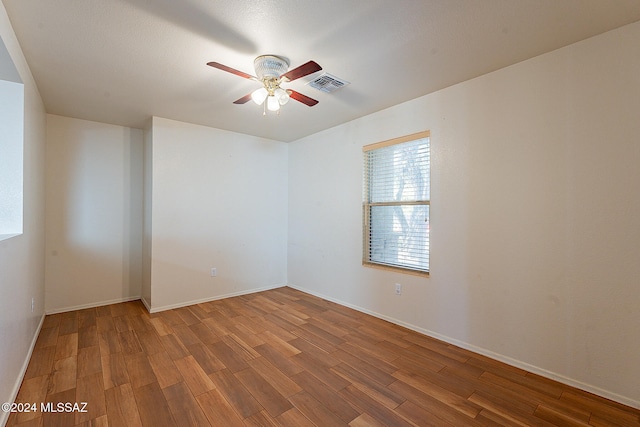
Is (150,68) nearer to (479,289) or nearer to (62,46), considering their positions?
(62,46)

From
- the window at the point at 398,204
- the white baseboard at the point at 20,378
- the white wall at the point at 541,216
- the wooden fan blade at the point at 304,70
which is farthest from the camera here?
the window at the point at 398,204

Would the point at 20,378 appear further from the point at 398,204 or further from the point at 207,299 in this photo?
the point at 398,204

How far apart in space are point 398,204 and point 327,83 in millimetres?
1568

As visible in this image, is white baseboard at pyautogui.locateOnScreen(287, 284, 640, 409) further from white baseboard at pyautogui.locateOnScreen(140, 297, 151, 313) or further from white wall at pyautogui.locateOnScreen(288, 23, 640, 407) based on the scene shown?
white baseboard at pyautogui.locateOnScreen(140, 297, 151, 313)

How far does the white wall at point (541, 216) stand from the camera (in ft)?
6.34

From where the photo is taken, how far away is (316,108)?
3.42m

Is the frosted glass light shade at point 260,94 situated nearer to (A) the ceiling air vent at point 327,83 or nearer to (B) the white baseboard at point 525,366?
(A) the ceiling air vent at point 327,83

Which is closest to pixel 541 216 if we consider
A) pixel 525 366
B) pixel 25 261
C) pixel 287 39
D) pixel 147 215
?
pixel 525 366

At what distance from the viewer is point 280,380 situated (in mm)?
2193

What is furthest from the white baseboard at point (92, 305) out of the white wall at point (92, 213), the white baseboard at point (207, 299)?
the white baseboard at point (207, 299)

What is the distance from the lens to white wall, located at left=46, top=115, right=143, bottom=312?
12.0ft

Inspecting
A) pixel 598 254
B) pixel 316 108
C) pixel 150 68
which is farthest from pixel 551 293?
pixel 150 68

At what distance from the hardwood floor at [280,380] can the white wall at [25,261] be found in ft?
0.73

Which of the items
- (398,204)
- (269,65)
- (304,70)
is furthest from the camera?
(398,204)
